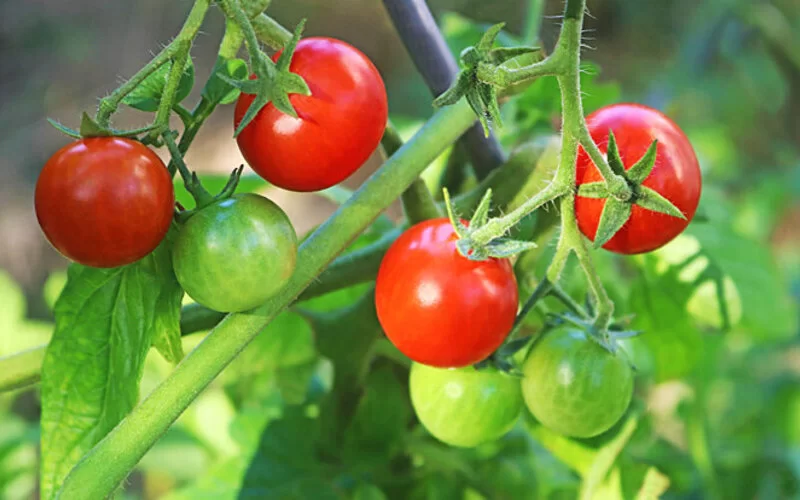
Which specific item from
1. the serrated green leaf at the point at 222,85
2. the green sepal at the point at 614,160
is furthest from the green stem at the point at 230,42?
the green sepal at the point at 614,160

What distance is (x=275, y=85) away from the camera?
1.37ft

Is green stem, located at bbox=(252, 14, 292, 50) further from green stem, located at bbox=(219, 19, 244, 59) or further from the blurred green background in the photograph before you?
the blurred green background

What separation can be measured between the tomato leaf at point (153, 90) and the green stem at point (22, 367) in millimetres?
170

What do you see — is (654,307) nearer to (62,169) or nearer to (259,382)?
(259,382)

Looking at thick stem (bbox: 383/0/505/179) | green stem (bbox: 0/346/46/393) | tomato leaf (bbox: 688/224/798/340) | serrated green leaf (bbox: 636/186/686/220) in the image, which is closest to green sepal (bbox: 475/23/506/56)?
serrated green leaf (bbox: 636/186/686/220)

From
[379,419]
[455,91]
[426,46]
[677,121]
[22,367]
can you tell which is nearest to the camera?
[455,91]

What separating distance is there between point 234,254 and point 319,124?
84 millimetres

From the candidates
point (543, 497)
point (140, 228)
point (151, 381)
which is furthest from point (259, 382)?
point (140, 228)

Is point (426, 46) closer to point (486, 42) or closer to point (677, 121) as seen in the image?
point (486, 42)

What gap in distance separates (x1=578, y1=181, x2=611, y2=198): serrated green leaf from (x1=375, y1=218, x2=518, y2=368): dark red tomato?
2.8 inches

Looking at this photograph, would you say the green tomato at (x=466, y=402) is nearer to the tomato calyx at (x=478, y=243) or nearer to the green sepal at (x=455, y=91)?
the tomato calyx at (x=478, y=243)

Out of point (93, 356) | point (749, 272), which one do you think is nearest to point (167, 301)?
point (93, 356)

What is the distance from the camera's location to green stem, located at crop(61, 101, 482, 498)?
403 millimetres

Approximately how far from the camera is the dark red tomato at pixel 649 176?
0.46 m
